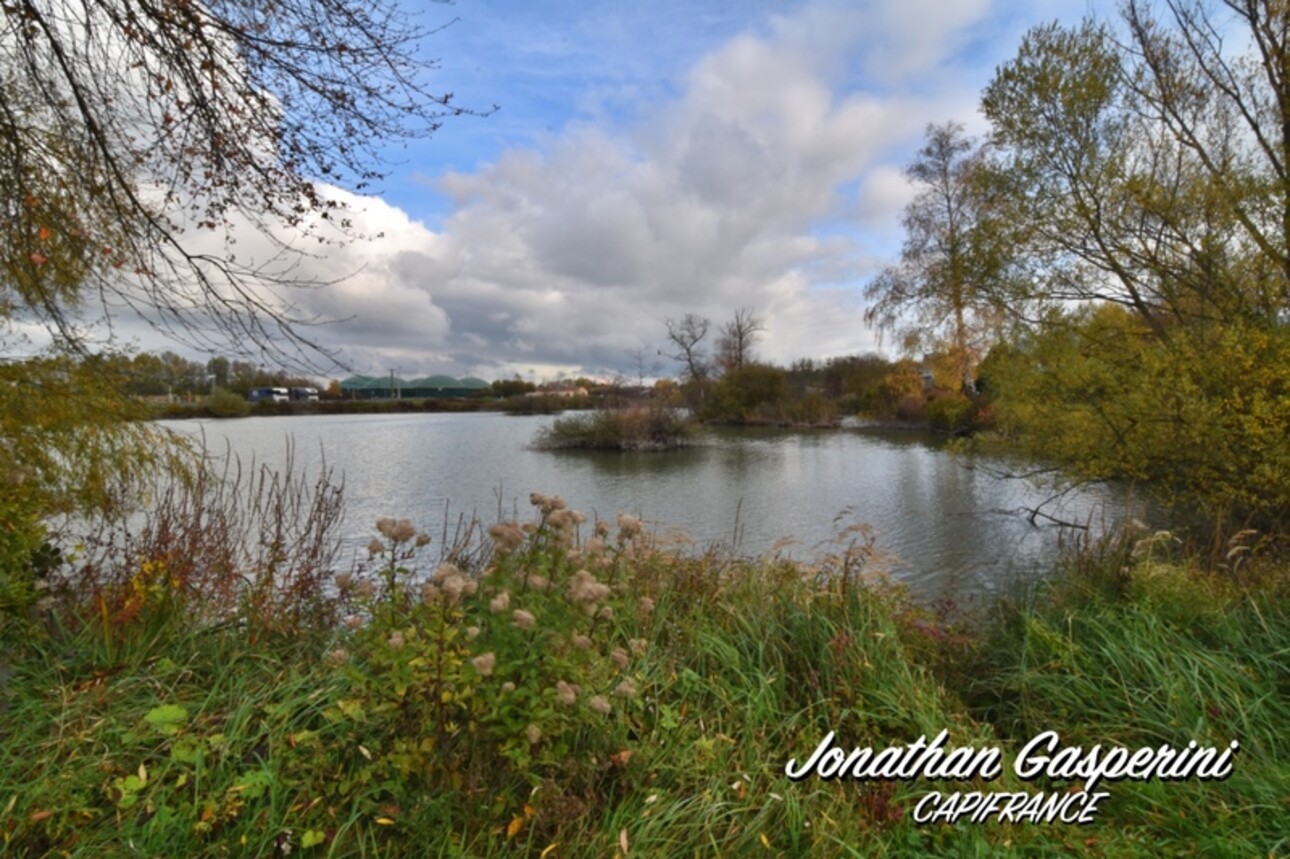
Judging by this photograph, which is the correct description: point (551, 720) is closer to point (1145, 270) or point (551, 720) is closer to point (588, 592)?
point (588, 592)

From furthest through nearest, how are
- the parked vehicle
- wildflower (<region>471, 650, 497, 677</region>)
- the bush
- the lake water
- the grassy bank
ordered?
the parked vehicle, the bush, the lake water, the grassy bank, wildflower (<region>471, 650, 497, 677</region>)

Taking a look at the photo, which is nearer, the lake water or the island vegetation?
the island vegetation

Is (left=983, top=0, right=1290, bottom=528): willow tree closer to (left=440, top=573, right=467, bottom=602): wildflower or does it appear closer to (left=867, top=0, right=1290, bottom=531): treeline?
(left=867, top=0, right=1290, bottom=531): treeline

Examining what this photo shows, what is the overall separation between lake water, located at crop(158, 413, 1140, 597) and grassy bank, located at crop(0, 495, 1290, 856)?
2.31 metres

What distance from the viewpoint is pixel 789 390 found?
4219cm

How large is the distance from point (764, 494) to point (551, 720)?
40.6 ft

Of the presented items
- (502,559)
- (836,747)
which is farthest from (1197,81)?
(502,559)

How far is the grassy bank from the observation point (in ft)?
6.23

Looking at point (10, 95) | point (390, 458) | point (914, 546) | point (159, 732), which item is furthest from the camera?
point (390, 458)

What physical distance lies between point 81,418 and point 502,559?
565 centimetres

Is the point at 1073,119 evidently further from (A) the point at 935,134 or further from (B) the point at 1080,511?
(A) the point at 935,134

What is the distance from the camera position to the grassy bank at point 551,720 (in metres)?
1.90

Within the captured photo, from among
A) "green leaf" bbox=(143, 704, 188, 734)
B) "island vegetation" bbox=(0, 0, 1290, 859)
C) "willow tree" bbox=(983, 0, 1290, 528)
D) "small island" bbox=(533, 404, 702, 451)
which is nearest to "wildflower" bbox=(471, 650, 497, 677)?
"island vegetation" bbox=(0, 0, 1290, 859)

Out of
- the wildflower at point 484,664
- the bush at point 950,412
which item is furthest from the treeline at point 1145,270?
the bush at point 950,412
